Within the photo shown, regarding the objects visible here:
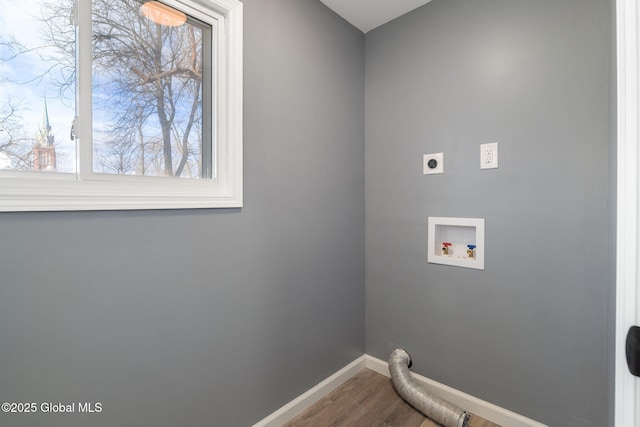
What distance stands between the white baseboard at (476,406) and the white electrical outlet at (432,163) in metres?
1.35

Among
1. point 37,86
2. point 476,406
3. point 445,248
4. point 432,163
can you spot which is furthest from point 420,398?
point 37,86

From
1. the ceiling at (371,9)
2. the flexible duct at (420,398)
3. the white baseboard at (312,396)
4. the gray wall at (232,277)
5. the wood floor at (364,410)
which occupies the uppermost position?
the ceiling at (371,9)

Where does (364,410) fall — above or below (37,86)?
below

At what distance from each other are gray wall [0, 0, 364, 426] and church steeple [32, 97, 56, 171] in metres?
0.20

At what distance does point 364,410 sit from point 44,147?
6.63 feet

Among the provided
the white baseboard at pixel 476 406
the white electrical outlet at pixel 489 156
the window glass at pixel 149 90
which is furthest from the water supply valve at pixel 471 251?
the window glass at pixel 149 90

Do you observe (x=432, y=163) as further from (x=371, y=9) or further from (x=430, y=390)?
(x=430, y=390)

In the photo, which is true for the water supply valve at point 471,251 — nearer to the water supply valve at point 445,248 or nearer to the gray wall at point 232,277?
the water supply valve at point 445,248

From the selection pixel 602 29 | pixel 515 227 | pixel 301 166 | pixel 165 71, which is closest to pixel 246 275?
pixel 301 166

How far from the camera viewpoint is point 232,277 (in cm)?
140

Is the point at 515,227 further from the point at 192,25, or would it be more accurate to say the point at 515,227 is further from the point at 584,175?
the point at 192,25

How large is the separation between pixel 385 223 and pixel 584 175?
3.55 feet

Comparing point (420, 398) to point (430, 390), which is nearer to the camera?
point (420, 398)

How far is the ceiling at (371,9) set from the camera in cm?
181
